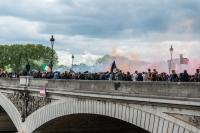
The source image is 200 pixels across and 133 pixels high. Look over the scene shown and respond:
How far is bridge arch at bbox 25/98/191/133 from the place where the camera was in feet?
68.1

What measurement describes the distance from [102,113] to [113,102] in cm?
140

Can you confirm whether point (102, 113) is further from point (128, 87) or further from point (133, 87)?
point (133, 87)

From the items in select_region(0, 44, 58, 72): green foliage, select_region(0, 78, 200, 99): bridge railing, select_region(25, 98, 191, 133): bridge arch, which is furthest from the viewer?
select_region(0, 44, 58, 72): green foliage

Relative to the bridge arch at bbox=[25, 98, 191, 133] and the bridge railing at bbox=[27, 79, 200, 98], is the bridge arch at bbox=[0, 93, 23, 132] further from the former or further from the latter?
the bridge railing at bbox=[27, 79, 200, 98]

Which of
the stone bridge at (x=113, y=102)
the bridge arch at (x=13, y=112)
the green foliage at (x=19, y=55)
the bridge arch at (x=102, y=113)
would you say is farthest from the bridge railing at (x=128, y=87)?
the green foliage at (x=19, y=55)

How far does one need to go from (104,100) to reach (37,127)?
11.9 metres

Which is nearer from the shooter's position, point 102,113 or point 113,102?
point 113,102

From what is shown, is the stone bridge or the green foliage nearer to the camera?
the stone bridge

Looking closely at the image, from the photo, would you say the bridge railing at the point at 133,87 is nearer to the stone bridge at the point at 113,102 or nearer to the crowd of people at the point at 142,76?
the stone bridge at the point at 113,102

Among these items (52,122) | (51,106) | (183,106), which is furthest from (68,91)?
(183,106)

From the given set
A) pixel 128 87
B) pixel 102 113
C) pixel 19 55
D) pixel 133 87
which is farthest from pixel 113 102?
pixel 19 55

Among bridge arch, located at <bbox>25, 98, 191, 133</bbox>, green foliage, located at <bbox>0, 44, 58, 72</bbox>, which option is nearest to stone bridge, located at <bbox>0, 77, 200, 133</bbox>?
bridge arch, located at <bbox>25, 98, 191, 133</bbox>

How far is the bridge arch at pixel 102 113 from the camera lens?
20.8 m

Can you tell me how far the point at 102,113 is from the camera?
26.0 meters
